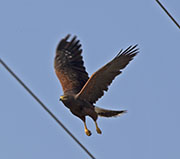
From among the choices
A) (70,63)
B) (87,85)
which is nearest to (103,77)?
(87,85)

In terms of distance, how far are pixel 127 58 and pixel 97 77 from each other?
2.29 feet

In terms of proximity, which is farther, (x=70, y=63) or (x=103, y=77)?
(x=70, y=63)

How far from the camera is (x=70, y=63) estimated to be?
12.3 meters

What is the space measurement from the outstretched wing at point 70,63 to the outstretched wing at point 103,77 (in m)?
0.74

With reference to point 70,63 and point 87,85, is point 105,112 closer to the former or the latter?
point 87,85

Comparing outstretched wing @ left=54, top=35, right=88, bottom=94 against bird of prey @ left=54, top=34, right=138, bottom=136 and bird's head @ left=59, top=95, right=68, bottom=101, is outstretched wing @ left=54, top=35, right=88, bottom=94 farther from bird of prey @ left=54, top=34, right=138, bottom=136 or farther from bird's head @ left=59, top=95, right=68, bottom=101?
bird's head @ left=59, top=95, right=68, bottom=101

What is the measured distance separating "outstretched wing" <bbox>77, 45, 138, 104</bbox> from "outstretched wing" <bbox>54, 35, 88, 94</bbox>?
74 cm

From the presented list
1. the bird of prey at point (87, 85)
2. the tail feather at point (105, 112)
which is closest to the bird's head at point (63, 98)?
the bird of prey at point (87, 85)

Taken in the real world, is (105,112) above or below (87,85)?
below

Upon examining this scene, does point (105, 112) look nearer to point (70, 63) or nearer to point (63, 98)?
point (63, 98)

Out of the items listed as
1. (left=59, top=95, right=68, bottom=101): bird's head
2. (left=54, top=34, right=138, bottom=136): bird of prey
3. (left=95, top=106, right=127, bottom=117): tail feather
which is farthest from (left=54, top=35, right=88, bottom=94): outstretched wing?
(left=59, top=95, right=68, bottom=101): bird's head

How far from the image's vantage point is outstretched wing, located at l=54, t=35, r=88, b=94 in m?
11.9

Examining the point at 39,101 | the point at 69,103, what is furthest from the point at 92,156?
the point at 69,103

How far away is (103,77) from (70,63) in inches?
66.8
